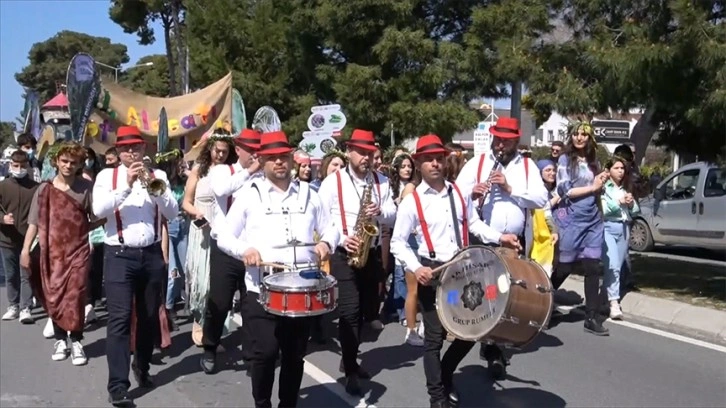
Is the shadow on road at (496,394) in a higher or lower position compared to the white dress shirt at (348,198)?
lower

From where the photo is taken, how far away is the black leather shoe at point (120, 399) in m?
6.20

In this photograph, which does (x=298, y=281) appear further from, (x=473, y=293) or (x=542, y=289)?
(x=542, y=289)

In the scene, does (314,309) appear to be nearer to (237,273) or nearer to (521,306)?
(521,306)

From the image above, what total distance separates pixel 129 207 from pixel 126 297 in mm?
677

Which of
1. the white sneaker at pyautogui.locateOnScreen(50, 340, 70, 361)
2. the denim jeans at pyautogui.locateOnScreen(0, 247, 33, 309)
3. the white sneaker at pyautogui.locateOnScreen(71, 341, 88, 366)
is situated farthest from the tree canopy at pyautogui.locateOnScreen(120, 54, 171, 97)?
the white sneaker at pyautogui.locateOnScreen(71, 341, 88, 366)

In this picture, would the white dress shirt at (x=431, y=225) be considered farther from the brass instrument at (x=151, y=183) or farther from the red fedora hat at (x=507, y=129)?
the brass instrument at (x=151, y=183)

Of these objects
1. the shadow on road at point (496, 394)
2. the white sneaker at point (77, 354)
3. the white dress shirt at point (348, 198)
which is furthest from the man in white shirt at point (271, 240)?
the white sneaker at point (77, 354)

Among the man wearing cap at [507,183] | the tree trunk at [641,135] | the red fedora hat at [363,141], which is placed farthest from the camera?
the tree trunk at [641,135]

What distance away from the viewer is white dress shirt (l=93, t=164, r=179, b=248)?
6.20 metres

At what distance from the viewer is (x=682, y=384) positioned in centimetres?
677

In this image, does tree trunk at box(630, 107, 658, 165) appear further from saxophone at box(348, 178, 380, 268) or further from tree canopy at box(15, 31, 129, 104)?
tree canopy at box(15, 31, 129, 104)

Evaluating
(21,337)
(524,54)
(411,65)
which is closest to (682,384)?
(524,54)

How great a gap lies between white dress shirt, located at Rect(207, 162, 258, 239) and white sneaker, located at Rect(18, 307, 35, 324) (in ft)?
11.4

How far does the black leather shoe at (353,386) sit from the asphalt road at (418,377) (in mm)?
91
